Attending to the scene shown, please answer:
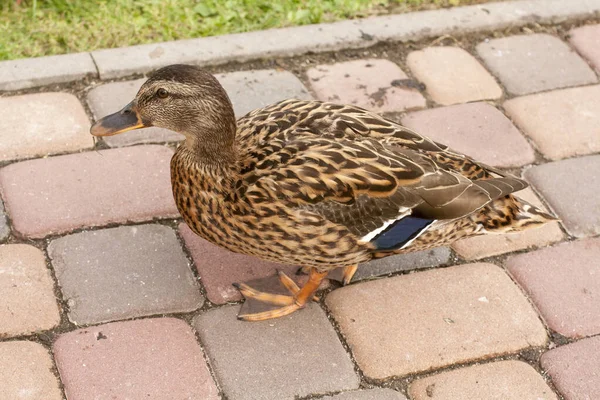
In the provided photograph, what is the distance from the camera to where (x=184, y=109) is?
3.08m

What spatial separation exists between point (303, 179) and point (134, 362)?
0.86 meters

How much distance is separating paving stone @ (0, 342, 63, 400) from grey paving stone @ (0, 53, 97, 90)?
57.0 inches

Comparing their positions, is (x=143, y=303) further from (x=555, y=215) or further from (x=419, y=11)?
(x=419, y=11)

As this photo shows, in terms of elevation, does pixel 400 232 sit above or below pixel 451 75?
above

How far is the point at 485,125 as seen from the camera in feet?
13.5

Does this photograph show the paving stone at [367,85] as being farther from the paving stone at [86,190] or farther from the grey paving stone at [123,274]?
the grey paving stone at [123,274]

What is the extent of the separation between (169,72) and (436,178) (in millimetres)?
1005

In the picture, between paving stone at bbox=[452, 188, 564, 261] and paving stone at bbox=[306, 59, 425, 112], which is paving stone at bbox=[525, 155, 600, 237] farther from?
paving stone at bbox=[306, 59, 425, 112]

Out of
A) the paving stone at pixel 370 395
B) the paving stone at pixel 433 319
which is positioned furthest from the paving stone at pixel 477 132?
the paving stone at pixel 370 395

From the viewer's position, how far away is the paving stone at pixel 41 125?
3.78 metres

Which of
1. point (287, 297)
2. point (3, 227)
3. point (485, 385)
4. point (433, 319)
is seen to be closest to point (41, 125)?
point (3, 227)

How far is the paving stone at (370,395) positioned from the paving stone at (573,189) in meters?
1.16

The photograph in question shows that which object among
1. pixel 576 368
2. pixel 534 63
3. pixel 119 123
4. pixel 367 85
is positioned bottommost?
pixel 576 368

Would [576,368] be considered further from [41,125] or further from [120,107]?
[41,125]
